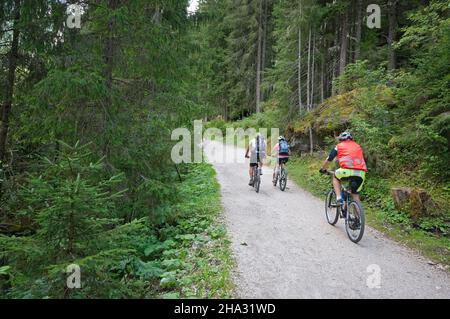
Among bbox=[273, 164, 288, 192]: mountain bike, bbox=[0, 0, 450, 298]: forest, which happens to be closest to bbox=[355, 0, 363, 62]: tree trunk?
bbox=[0, 0, 450, 298]: forest

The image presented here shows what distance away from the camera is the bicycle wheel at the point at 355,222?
5.89 metres

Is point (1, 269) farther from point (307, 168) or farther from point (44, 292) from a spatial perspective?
point (307, 168)

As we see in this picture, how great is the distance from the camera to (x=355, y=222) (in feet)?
19.9

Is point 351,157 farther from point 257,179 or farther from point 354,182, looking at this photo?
point 257,179

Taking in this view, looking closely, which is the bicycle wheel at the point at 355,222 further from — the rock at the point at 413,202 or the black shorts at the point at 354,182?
the rock at the point at 413,202

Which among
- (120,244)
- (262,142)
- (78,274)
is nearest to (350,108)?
(262,142)

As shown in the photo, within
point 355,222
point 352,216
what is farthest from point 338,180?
point 355,222

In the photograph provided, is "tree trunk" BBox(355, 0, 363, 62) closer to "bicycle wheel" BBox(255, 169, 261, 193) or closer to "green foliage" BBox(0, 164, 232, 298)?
"bicycle wheel" BBox(255, 169, 261, 193)

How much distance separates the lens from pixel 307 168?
46.7 feet

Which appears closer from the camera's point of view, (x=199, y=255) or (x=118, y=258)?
(x=118, y=258)

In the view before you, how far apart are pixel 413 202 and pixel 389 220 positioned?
0.78 m

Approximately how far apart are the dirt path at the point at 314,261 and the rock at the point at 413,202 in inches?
60.3

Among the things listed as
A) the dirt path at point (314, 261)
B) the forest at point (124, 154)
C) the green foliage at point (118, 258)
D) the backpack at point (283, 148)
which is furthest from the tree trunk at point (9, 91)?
the backpack at point (283, 148)

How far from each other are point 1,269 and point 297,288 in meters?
3.92
